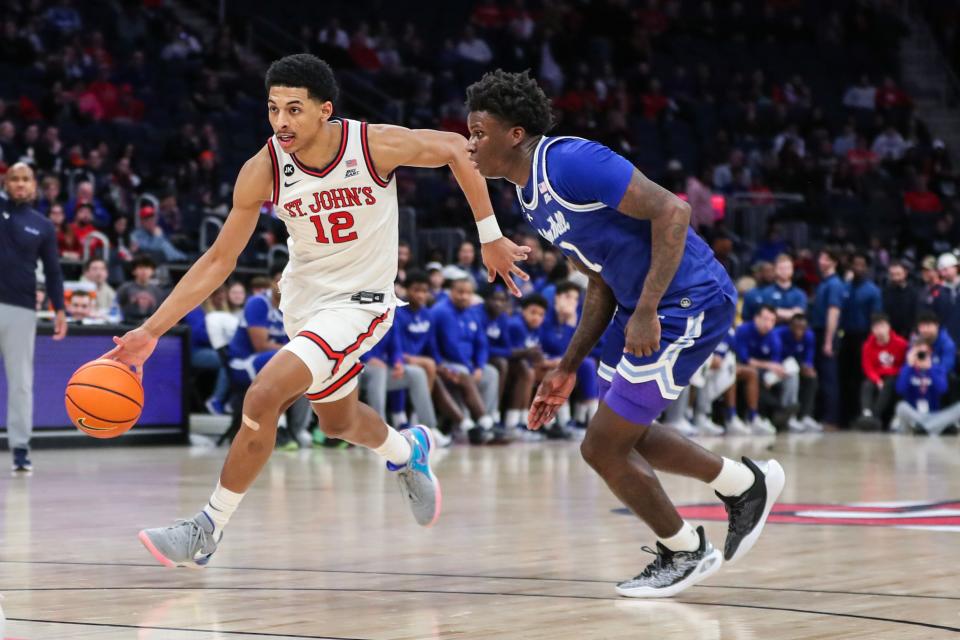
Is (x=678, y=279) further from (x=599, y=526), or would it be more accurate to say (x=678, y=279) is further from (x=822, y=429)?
(x=822, y=429)

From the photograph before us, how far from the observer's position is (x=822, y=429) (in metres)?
16.6

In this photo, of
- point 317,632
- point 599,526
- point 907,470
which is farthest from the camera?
point 907,470

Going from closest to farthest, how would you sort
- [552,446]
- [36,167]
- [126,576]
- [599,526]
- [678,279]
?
[678,279], [126,576], [599,526], [552,446], [36,167]

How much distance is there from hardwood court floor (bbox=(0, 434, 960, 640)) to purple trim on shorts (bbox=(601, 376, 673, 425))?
0.62 meters

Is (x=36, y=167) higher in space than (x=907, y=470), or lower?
higher

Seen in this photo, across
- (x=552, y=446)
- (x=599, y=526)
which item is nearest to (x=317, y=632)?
(x=599, y=526)

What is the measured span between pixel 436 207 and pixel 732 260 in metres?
3.78

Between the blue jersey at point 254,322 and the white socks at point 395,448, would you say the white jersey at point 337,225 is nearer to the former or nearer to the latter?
the white socks at point 395,448

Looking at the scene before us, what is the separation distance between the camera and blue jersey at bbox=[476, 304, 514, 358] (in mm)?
14336

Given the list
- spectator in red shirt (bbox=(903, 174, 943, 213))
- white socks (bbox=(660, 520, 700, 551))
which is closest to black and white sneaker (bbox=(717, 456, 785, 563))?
white socks (bbox=(660, 520, 700, 551))

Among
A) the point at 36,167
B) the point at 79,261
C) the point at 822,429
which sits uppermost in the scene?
the point at 36,167

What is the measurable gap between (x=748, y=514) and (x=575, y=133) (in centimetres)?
Answer: 1686

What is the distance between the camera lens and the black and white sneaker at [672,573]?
501 cm

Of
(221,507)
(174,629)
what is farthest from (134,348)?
(174,629)
